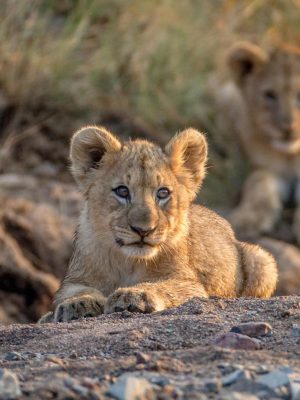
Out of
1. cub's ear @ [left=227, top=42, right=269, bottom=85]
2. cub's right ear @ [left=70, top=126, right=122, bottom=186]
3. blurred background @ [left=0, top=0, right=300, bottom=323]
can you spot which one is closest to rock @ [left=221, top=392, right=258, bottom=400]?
cub's right ear @ [left=70, top=126, right=122, bottom=186]

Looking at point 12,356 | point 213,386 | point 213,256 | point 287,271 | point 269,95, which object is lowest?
point 287,271

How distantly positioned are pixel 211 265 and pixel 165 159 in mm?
778

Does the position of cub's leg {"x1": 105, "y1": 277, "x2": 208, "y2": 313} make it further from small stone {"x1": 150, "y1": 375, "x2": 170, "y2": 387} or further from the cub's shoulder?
small stone {"x1": 150, "y1": 375, "x2": 170, "y2": 387}

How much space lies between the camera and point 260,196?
13.9m

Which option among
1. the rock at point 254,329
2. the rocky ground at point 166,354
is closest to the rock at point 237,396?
the rocky ground at point 166,354

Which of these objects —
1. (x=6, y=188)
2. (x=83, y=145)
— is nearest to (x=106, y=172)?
(x=83, y=145)

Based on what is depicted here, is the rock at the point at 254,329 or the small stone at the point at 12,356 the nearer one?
the small stone at the point at 12,356

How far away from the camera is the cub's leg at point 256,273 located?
810cm

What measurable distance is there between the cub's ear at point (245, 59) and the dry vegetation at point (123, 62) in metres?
0.68

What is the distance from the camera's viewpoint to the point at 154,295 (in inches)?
264

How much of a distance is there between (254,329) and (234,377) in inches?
41.1

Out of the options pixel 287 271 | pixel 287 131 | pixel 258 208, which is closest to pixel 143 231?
pixel 287 271

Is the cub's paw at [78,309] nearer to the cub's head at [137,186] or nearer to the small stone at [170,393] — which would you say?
the cub's head at [137,186]

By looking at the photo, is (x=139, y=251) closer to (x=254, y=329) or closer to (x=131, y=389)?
(x=254, y=329)
